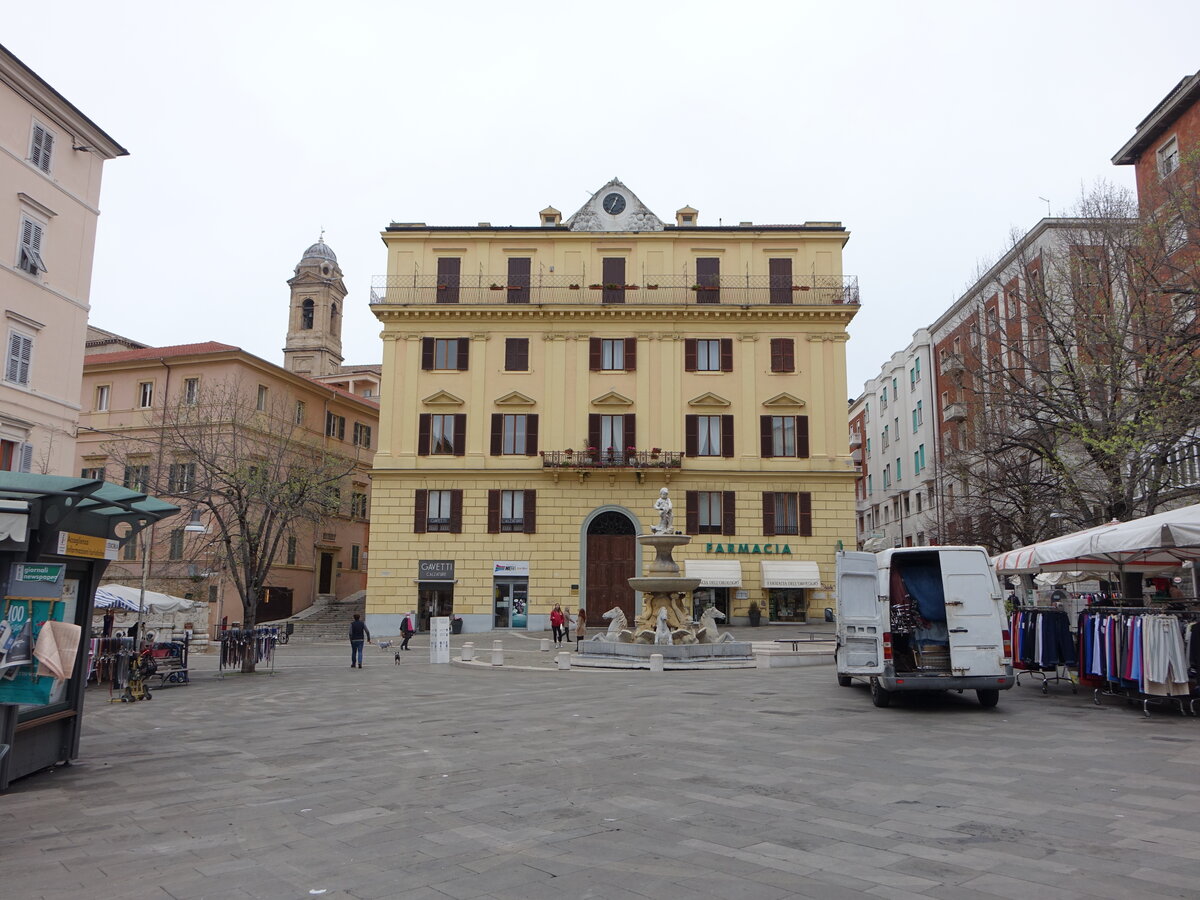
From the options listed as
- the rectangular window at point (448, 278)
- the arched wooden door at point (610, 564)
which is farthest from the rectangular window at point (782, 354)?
the rectangular window at point (448, 278)

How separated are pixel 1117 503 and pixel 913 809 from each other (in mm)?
16942

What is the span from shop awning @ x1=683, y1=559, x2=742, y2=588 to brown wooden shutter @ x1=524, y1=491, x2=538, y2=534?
22.2ft

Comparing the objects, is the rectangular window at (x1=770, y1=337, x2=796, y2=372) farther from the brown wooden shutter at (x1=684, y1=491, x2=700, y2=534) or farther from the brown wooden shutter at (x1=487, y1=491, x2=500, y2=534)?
the brown wooden shutter at (x1=487, y1=491, x2=500, y2=534)

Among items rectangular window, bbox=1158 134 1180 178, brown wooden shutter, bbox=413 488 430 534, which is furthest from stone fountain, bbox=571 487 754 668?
rectangular window, bbox=1158 134 1180 178

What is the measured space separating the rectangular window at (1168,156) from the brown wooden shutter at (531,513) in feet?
84.6

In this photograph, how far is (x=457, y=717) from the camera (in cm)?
1304

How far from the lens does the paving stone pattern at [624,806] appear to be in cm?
532

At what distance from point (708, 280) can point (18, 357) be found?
1074 inches

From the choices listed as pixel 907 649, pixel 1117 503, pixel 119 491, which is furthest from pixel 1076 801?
pixel 1117 503

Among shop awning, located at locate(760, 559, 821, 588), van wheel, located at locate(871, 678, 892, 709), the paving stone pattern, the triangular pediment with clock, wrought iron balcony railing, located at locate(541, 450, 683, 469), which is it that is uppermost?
the triangular pediment with clock

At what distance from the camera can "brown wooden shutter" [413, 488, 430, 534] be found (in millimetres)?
38812

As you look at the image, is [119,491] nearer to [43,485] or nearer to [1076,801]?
[43,485]

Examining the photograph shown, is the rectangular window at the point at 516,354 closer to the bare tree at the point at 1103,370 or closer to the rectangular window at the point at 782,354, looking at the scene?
the rectangular window at the point at 782,354

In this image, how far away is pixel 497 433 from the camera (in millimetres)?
39562
